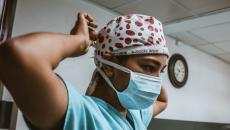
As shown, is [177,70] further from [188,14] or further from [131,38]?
[131,38]

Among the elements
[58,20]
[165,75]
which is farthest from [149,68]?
[165,75]

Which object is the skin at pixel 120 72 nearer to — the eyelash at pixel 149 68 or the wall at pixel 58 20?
the eyelash at pixel 149 68

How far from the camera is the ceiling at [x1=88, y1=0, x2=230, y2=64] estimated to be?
2361 mm

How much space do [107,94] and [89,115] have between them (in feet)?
0.71

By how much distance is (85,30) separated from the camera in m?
0.85

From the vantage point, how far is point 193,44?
3662mm

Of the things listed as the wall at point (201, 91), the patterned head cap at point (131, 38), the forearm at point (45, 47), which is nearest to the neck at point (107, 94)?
the patterned head cap at point (131, 38)

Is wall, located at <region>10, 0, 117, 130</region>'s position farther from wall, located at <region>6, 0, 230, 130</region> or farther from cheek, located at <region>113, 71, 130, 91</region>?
cheek, located at <region>113, 71, 130, 91</region>

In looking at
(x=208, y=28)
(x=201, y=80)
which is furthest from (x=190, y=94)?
(x=208, y=28)

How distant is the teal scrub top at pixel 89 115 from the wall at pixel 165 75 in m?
1.10

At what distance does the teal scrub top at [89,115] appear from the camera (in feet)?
2.35

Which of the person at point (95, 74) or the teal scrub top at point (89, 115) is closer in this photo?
the person at point (95, 74)

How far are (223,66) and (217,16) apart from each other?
231 cm

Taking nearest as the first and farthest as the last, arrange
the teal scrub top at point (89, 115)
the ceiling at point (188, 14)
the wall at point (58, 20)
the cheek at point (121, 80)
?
the teal scrub top at point (89, 115)
the cheek at point (121, 80)
the wall at point (58, 20)
the ceiling at point (188, 14)
